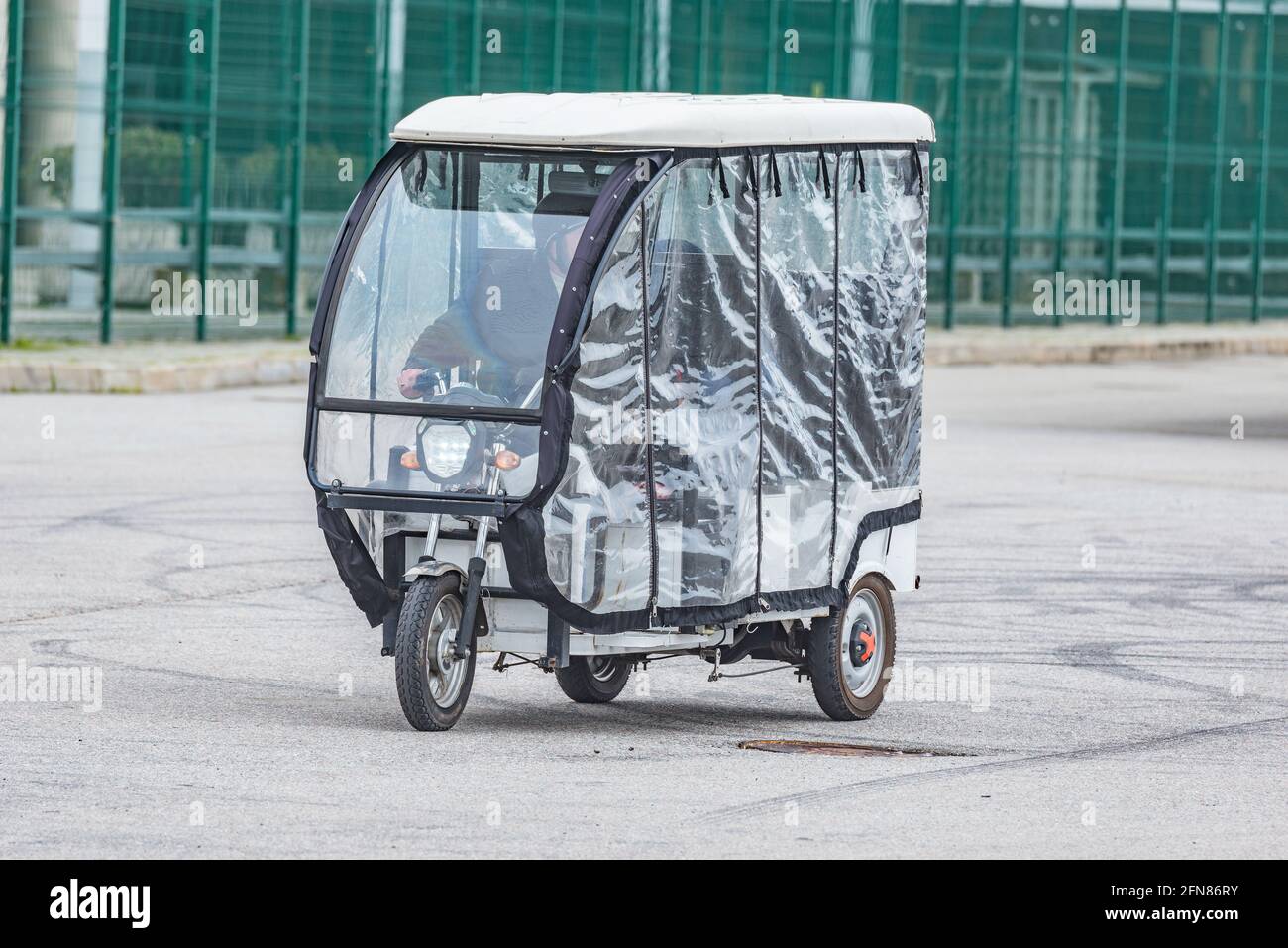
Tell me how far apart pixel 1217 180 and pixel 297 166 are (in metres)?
18.6

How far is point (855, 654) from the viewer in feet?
32.4

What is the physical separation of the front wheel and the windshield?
749 millimetres

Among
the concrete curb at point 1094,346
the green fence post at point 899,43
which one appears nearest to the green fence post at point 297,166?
the concrete curb at point 1094,346

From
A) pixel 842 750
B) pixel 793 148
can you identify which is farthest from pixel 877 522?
pixel 793 148

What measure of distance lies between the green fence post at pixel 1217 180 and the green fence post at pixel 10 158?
22498 mm

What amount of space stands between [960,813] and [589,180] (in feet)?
9.17

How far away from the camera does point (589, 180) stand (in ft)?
29.6

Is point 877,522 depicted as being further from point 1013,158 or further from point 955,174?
point 1013,158

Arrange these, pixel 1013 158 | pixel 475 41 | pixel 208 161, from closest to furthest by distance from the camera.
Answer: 1. pixel 208 161
2. pixel 475 41
3. pixel 1013 158

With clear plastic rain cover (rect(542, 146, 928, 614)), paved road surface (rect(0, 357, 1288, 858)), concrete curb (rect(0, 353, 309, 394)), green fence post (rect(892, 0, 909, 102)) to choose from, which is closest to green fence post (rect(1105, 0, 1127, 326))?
green fence post (rect(892, 0, 909, 102))
